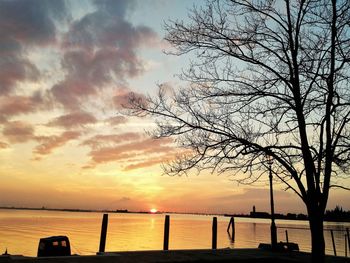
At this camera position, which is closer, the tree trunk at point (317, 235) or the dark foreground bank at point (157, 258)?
the tree trunk at point (317, 235)

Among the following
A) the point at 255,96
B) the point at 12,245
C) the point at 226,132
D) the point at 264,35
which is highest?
the point at 264,35

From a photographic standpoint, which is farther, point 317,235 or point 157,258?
point 157,258

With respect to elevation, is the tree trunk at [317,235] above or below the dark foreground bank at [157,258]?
above

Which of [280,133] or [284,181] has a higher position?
[280,133]

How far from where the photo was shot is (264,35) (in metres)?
13.0

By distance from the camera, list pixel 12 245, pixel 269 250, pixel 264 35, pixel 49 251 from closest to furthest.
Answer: pixel 264 35, pixel 49 251, pixel 269 250, pixel 12 245

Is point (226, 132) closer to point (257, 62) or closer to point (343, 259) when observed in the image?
point (257, 62)

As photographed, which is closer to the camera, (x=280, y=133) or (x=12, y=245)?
(x=280, y=133)

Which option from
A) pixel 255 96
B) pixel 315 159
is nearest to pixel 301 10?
pixel 255 96

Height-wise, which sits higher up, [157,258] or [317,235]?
[317,235]

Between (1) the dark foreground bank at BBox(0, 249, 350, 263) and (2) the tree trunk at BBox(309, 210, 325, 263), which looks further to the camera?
(1) the dark foreground bank at BBox(0, 249, 350, 263)

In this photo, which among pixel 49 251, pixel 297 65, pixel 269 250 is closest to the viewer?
pixel 297 65

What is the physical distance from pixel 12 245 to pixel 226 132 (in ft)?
127

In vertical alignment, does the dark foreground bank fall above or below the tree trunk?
below
